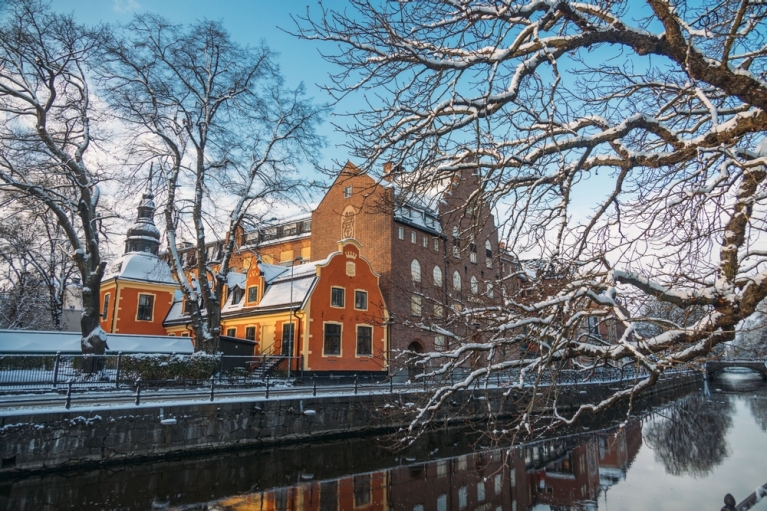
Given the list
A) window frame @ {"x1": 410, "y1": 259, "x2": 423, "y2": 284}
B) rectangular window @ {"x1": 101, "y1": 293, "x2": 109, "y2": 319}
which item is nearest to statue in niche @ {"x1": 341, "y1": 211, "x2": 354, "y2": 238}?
window frame @ {"x1": 410, "y1": 259, "x2": 423, "y2": 284}

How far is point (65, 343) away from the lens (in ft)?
66.3

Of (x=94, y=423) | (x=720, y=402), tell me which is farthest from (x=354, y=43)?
(x=720, y=402)

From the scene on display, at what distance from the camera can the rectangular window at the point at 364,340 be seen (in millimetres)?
30016

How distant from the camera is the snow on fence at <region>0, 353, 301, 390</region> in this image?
48.2ft

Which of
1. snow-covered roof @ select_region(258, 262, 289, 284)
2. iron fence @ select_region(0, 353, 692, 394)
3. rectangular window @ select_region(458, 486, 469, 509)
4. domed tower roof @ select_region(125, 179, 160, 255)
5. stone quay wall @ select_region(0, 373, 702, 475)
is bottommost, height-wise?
rectangular window @ select_region(458, 486, 469, 509)

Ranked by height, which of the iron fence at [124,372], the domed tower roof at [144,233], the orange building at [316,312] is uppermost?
the domed tower roof at [144,233]

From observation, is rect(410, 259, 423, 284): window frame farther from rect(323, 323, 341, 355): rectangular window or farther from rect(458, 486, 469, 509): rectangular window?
rect(458, 486, 469, 509): rectangular window

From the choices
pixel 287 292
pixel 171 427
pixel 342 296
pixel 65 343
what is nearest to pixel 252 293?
pixel 287 292

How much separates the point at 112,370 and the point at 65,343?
Answer: 4.76 m

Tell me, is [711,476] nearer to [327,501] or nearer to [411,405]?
[327,501]

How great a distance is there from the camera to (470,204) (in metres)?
5.66

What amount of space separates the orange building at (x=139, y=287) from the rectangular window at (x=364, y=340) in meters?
13.8

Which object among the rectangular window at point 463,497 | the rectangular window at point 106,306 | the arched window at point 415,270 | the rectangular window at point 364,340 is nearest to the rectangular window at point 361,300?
the rectangular window at point 364,340

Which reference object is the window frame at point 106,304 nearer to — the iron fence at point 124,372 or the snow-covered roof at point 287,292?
the snow-covered roof at point 287,292
